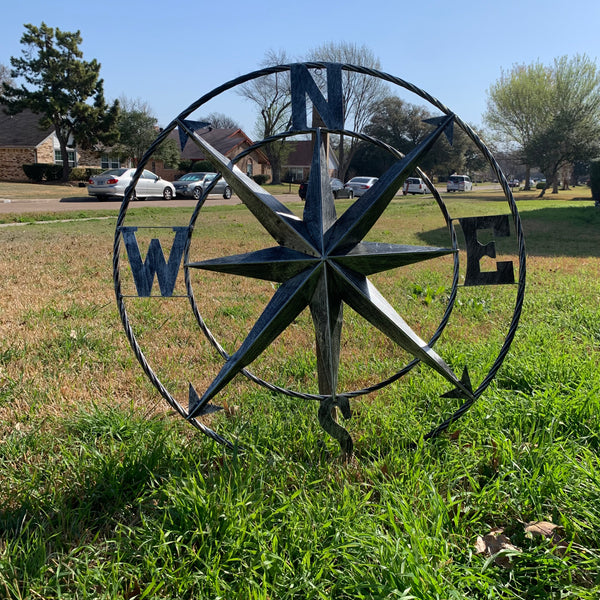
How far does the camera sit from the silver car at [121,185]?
22.6 m

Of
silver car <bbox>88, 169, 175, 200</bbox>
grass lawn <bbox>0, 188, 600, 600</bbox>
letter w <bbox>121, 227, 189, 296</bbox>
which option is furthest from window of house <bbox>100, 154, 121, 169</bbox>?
letter w <bbox>121, 227, 189, 296</bbox>

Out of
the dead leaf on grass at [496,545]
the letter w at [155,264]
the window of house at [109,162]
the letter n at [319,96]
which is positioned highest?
the window of house at [109,162]

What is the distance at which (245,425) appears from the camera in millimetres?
2682

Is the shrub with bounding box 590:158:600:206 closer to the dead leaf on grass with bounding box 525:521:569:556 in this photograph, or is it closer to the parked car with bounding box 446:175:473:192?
the dead leaf on grass with bounding box 525:521:569:556

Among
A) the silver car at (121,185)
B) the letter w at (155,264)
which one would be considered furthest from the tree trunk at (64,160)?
the letter w at (155,264)

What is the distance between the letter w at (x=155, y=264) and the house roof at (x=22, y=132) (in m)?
41.2

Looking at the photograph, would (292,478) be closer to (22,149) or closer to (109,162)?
(22,149)

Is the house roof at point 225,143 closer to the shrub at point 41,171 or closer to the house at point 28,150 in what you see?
the house at point 28,150

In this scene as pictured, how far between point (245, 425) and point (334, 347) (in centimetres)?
74

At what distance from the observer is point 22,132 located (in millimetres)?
40375

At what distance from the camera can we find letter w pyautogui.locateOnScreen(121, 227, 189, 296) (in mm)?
2584

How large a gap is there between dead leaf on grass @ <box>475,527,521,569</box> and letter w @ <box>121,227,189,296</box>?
1.84 meters

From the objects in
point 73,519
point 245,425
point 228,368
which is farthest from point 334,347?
point 73,519

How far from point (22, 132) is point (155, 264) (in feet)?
151
